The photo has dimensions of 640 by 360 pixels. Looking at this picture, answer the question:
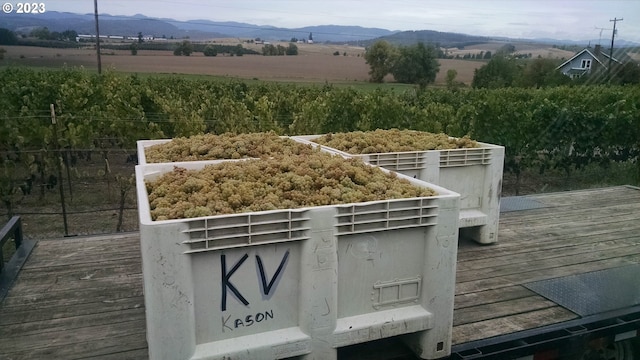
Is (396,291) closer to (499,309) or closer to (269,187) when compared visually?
(269,187)

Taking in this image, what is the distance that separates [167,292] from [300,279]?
64 centimetres

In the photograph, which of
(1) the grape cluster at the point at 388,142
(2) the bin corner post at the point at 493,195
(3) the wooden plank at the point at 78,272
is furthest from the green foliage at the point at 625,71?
(3) the wooden plank at the point at 78,272

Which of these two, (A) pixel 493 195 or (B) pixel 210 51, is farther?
(B) pixel 210 51

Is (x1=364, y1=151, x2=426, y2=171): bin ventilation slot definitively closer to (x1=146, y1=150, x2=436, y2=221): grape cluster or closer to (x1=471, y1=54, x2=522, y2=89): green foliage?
(x1=146, y1=150, x2=436, y2=221): grape cluster

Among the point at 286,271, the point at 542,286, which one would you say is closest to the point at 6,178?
the point at 286,271

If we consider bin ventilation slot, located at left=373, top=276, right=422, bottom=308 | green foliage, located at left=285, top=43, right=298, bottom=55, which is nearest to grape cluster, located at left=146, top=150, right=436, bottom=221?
bin ventilation slot, located at left=373, top=276, right=422, bottom=308

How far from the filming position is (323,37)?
4038cm

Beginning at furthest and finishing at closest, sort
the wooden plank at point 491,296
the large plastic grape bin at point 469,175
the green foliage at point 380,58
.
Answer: the green foliage at point 380,58 < the large plastic grape bin at point 469,175 < the wooden plank at point 491,296

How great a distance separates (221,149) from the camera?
13.5 feet

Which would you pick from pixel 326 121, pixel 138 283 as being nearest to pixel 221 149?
pixel 138 283

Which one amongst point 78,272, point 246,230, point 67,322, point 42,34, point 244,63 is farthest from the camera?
point 244,63

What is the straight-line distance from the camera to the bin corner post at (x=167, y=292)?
6.99ft

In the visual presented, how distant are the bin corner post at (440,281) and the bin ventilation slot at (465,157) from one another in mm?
1944

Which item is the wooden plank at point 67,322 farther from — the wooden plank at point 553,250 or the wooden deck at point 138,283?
the wooden plank at point 553,250
